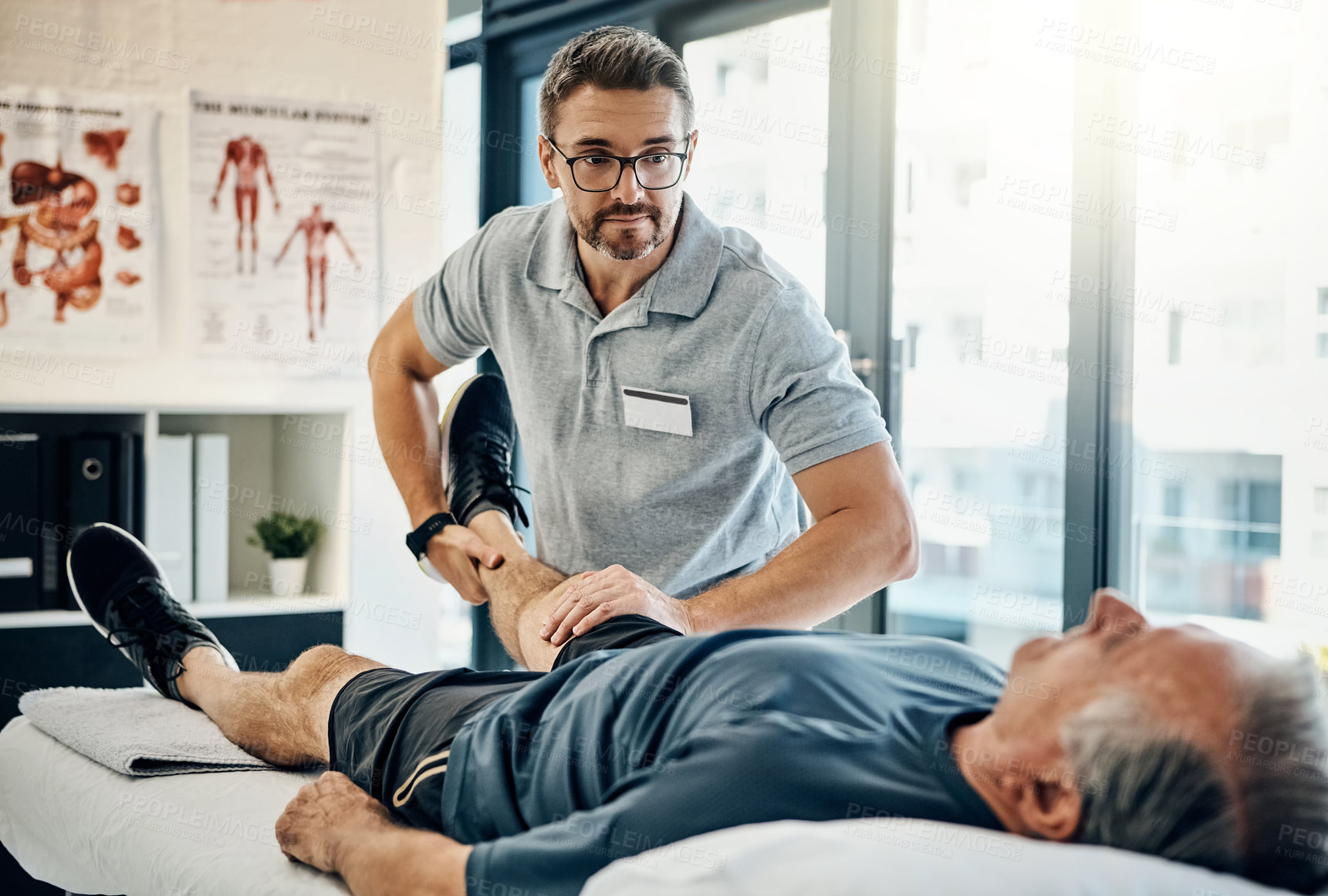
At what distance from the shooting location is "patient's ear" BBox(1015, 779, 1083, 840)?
0.87 m

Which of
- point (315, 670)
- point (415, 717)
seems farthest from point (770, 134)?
point (415, 717)

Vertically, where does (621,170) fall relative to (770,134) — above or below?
below

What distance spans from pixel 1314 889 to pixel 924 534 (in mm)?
1822

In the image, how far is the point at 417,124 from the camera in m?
2.98


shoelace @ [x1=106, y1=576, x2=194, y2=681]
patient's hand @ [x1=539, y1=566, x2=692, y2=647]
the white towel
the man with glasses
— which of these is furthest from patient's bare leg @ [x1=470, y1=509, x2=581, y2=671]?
shoelace @ [x1=106, y1=576, x2=194, y2=681]

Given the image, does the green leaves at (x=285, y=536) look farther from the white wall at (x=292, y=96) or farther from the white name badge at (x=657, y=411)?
the white name badge at (x=657, y=411)

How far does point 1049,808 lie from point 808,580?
0.66 meters

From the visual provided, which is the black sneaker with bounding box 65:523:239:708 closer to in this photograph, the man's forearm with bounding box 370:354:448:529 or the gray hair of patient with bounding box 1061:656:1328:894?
the man's forearm with bounding box 370:354:448:529

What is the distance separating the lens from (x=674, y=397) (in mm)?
1671

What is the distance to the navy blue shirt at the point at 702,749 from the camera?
880 millimetres

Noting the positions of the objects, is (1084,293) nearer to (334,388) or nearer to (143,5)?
(334,388)

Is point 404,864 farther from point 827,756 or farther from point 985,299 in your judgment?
point 985,299

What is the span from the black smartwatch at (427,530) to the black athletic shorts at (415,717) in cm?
49

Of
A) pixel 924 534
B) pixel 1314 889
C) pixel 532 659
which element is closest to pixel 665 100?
pixel 532 659
